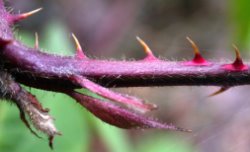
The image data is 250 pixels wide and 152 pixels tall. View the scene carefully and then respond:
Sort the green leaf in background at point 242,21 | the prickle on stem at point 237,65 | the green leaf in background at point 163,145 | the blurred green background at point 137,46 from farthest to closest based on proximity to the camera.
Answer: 1. the green leaf in background at point 242,21
2. the green leaf in background at point 163,145
3. the blurred green background at point 137,46
4. the prickle on stem at point 237,65

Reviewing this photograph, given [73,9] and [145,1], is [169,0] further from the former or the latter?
[73,9]

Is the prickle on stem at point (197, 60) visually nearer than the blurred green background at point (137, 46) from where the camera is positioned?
Yes

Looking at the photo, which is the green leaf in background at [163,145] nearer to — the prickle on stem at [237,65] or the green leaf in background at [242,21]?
the green leaf in background at [242,21]

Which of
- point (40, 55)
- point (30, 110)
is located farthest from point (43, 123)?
point (40, 55)

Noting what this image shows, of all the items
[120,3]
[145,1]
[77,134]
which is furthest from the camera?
[145,1]

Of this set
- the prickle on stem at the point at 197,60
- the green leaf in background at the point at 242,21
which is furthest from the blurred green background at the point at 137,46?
the prickle on stem at the point at 197,60

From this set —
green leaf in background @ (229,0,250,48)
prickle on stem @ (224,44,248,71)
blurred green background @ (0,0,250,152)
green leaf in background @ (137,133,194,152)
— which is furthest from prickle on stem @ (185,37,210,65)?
green leaf in background @ (229,0,250,48)

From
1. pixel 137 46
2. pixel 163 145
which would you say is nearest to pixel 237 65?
pixel 163 145

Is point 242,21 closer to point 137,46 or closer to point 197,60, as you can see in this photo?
point 197,60

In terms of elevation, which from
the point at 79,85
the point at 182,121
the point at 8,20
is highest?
the point at 8,20
